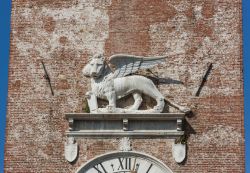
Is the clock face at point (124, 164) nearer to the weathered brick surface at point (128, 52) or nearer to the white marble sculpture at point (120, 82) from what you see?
the weathered brick surface at point (128, 52)

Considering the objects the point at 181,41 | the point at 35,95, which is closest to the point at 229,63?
the point at 181,41

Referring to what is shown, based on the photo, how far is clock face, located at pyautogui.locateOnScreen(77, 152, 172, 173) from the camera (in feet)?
56.4

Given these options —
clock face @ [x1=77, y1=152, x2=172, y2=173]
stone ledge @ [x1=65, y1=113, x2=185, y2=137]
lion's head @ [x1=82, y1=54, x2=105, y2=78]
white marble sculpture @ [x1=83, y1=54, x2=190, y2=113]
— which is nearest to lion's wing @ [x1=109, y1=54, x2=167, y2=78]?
white marble sculpture @ [x1=83, y1=54, x2=190, y2=113]

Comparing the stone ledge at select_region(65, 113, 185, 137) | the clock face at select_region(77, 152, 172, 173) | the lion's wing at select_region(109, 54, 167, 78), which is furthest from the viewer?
the lion's wing at select_region(109, 54, 167, 78)

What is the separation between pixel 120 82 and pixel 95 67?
57cm

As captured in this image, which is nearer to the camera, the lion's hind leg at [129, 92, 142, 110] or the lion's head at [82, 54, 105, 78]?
the lion's hind leg at [129, 92, 142, 110]

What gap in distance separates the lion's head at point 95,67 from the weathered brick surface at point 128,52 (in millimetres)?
222

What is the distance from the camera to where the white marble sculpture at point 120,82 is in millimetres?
17578

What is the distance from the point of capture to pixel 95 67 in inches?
699

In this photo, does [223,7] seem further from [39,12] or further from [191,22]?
[39,12]

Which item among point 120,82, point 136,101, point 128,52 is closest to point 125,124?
point 136,101

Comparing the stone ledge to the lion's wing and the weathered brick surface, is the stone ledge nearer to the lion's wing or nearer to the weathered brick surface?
the weathered brick surface

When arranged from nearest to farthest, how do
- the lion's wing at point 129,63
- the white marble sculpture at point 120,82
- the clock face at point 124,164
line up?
the clock face at point 124,164 < the white marble sculpture at point 120,82 < the lion's wing at point 129,63

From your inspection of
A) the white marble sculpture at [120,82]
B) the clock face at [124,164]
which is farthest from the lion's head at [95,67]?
the clock face at [124,164]
